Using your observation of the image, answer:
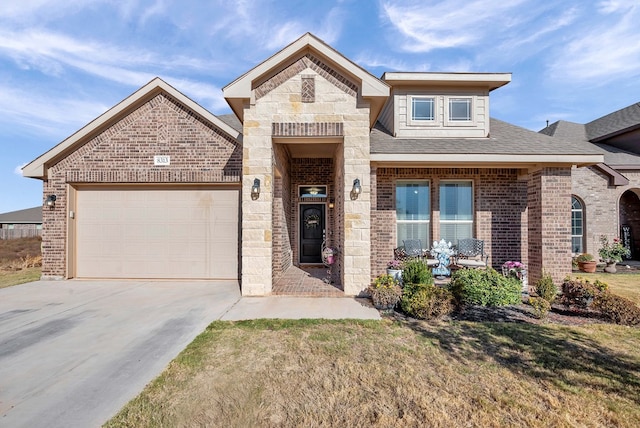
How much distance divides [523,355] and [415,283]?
2.31 meters

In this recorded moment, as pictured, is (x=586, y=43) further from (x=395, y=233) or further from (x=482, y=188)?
(x=395, y=233)

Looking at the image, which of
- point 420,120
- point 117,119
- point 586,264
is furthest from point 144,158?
point 586,264

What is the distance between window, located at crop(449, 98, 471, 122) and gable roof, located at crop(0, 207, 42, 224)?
3965 cm

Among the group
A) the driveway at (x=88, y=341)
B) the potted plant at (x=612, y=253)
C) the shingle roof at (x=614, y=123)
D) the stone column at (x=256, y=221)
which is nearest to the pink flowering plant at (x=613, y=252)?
the potted plant at (x=612, y=253)

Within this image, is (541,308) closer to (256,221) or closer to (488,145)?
(488,145)

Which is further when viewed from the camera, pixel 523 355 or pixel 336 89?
pixel 336 89

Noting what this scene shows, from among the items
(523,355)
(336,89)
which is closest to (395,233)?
(336,89)

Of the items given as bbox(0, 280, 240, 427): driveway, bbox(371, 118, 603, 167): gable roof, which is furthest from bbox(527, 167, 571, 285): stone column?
bbox(0, 280, 240, 427): driveway

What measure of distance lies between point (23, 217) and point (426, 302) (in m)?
42.4

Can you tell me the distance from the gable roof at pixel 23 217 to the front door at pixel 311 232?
113ft

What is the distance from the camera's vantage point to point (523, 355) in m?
3.75

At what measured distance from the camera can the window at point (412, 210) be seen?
860 centimetres

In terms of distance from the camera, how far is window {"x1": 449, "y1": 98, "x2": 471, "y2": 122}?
8.96 meters

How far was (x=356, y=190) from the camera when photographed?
6.55 metres
